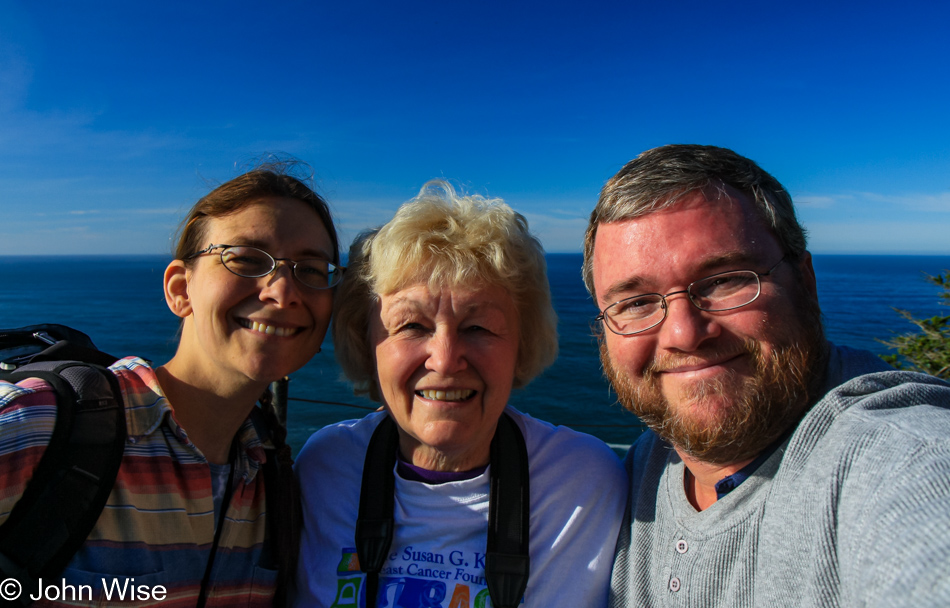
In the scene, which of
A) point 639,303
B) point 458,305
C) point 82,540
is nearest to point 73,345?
→ point 82,540

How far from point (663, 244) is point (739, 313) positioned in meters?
0.36

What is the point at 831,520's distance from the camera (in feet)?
4.52

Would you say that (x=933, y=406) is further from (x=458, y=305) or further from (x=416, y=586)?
(x=416, y=586)

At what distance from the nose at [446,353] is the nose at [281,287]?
61cm

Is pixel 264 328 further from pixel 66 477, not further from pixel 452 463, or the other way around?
pixel 452 463

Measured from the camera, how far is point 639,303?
6.81 feet

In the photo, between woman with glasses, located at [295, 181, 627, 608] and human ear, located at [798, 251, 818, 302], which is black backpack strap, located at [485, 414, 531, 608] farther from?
human ear, located at [798, 251, 818, 302]

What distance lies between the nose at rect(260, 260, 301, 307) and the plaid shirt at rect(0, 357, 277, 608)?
536 mm

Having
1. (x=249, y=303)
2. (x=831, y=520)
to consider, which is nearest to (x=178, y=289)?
(x=249, y=303)

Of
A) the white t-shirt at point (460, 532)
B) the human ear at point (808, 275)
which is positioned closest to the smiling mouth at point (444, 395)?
the white t-shirt at point (460, 532)

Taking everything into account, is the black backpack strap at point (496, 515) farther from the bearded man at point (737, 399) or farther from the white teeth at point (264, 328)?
the white teeth at point (264, 328)

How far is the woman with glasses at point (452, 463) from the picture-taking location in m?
2.15

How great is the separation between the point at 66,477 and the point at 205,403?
1.89 ft

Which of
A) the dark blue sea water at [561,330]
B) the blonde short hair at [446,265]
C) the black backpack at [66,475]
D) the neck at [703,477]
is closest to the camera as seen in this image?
the black backpack at [66,475]
